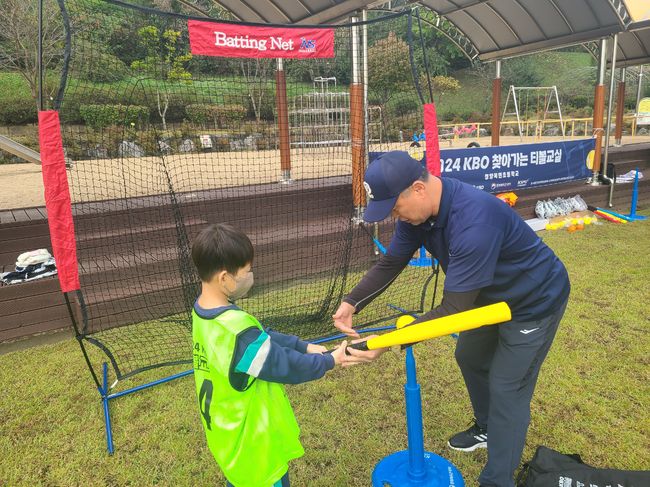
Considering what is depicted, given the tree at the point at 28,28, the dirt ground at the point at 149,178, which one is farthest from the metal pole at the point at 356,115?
the tree at the point at 28,28

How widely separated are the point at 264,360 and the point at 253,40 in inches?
135

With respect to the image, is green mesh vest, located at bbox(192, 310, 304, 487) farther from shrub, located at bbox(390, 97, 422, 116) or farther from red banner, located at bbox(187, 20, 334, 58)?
shrub, located at bbox(390, 97, 422, 116)

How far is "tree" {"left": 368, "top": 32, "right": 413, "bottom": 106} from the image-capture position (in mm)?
6199

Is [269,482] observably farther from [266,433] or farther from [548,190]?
[548,190]

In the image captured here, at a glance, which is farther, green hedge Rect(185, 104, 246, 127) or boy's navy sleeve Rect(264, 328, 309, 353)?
green hedge Rect(185, 104, 246, 127)

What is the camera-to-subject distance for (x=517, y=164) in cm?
853

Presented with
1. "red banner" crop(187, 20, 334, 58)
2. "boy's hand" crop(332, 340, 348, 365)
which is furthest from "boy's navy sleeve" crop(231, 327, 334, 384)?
"red banner" crop(187, 20, 334, 58)

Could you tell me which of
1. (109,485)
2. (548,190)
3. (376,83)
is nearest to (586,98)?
(548,190)

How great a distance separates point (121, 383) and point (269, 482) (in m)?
2.52

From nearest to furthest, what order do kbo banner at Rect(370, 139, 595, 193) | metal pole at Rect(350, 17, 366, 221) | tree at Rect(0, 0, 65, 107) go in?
1. metal pole at Rect(350, 17, 366, 221)
2. kbo banner at Rect(370, 139, 595, 193)
3. tree at Rect(0, 0, 65, 107)

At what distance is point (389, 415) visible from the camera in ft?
10.8

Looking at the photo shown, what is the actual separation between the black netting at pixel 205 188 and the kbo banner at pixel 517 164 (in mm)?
1177

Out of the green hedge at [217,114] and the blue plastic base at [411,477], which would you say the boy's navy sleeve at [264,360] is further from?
the green hedge at [217,114]

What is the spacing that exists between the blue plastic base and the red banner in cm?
350
